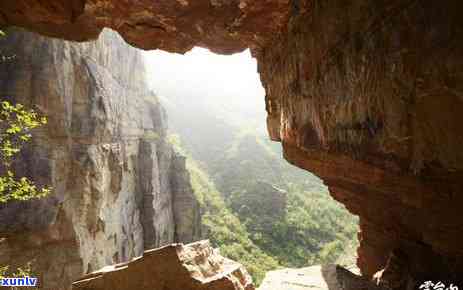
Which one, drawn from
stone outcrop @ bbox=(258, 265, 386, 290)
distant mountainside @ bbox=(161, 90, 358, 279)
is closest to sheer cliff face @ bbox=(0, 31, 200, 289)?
stone outcrop @ bbox=(258, 265, 386, 290)

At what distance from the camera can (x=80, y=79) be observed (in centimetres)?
1584

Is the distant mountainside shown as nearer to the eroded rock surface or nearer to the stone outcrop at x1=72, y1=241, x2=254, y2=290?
the stone outcrop at x1=72, y1=241, x2=254, y2=290

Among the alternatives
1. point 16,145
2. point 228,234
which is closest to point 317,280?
point 16,145

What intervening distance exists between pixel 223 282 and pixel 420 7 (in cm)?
559

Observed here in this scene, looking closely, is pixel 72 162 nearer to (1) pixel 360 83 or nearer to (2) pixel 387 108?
(1) pixel 360 83

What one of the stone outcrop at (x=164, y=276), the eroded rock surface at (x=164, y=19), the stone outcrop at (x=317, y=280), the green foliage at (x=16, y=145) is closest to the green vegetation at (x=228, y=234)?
the stone outcrop at (x=317, y=280)

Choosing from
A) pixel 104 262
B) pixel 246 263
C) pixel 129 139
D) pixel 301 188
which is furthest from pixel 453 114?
pixel 301 188

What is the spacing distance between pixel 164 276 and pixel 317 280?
3767 mm

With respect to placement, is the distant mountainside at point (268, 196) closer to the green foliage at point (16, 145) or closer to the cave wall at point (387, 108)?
the cave wall at point (387, 108)

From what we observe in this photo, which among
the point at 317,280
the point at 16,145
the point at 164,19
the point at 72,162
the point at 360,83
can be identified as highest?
the point at 164,19

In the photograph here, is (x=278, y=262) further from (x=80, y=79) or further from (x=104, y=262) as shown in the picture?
(x=80, y=79)

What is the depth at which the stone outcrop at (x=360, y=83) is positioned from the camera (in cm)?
346

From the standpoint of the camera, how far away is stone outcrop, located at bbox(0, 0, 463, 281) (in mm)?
3457

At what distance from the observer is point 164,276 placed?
587 centimetres
